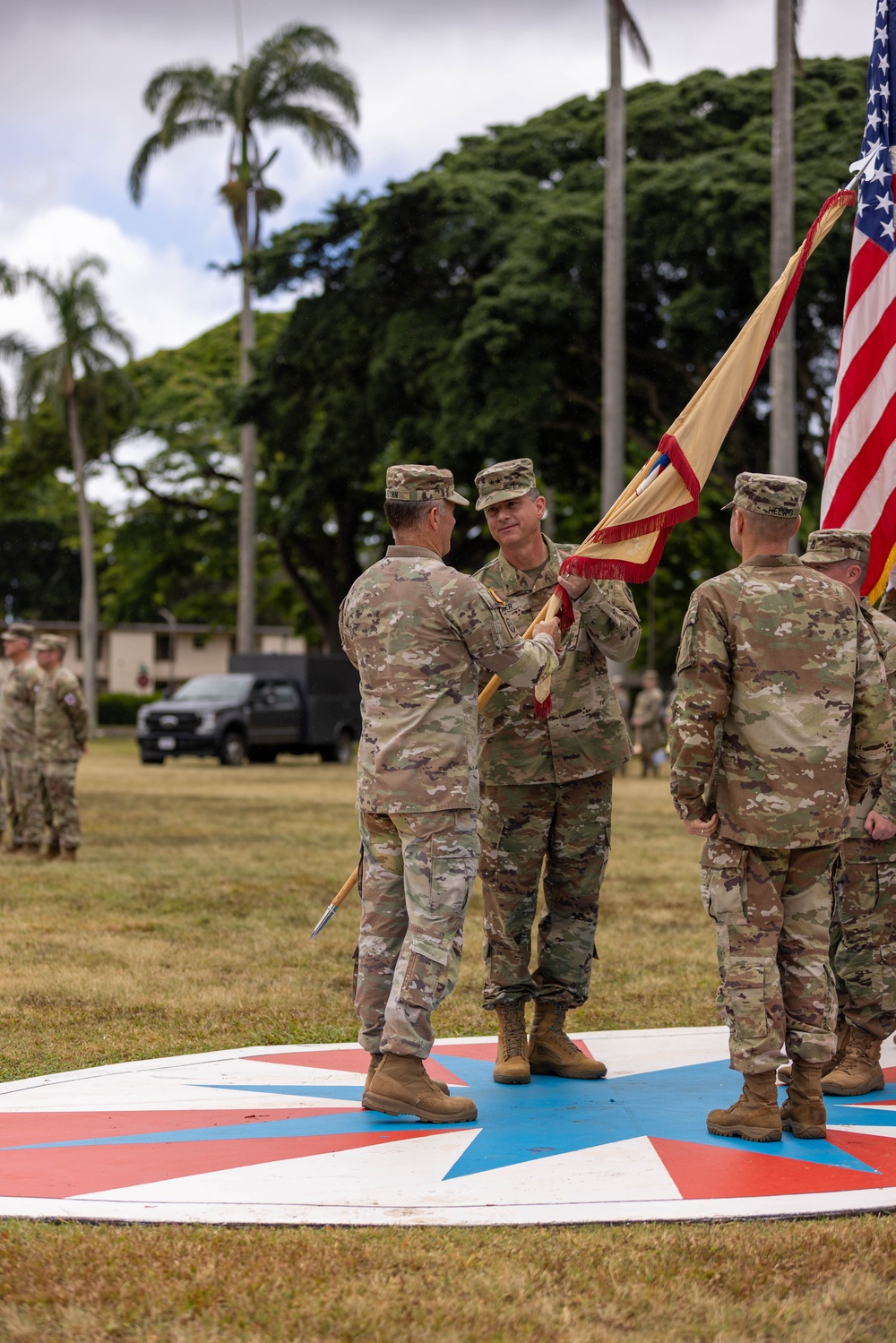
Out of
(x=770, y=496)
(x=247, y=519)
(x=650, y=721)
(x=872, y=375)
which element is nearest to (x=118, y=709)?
(x=247, y=519)

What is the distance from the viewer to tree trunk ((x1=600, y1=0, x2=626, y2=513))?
24.3 meters

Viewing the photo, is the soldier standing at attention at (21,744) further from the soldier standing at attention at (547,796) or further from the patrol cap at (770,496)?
the patrol cap at (770,496)

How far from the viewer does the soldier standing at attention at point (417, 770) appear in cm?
481

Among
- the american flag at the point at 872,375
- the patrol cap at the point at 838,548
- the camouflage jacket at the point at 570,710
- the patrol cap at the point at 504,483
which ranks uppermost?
the american flag at the point at 872,375

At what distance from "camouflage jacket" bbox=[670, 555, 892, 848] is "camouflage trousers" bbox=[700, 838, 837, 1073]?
0.10 metres

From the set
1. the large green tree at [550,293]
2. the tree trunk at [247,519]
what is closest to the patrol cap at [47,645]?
the large green tree at [550,293]

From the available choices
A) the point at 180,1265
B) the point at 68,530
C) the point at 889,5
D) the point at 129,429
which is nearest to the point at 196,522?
the point at 129,429

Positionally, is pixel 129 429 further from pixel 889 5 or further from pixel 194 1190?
pixel 194 1190

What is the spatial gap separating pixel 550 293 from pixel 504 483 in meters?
21.4

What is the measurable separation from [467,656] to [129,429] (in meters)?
39.0

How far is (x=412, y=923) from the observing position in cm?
484

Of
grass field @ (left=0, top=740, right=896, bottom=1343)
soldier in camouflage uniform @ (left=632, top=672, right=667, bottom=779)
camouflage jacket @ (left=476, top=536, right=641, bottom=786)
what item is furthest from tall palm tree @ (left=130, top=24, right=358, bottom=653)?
camouflage jacket @ (left=476, top=536, right=641, bottom=786)

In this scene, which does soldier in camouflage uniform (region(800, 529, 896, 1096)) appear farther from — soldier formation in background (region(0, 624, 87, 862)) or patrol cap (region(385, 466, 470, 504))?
soldier formation in background (region(0, 624, 87, 862))

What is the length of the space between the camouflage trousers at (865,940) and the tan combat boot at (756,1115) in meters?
0.88
